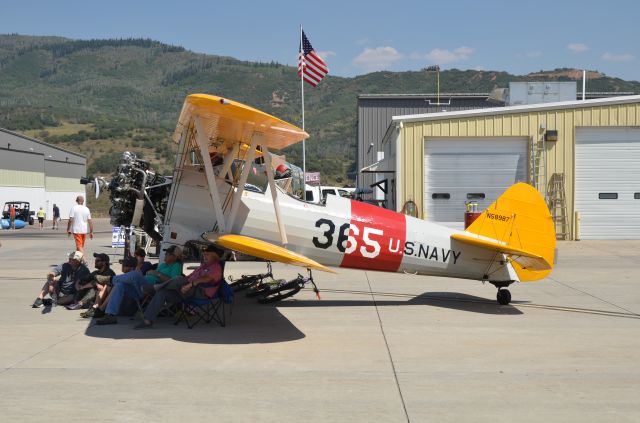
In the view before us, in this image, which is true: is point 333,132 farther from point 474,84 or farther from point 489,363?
point 489,363

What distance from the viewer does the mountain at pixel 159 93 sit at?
86688 millimetres

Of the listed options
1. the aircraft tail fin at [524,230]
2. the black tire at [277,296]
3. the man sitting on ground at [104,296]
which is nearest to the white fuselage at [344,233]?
the aircraft tail fin at [524,230]

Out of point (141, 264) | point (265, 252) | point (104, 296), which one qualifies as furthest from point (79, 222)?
point (265, 252)

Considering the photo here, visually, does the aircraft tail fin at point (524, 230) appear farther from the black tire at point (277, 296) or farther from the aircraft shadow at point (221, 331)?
the aircraft shadow at point (221, 331)

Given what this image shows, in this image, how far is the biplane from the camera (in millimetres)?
8898

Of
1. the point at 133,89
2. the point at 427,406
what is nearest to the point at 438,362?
the point at 427,406

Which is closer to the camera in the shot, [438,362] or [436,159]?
[438,362]

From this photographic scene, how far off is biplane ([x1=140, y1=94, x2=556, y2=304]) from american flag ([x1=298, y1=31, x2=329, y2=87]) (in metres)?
14.5

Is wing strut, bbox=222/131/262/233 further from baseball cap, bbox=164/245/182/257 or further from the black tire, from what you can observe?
the black tire

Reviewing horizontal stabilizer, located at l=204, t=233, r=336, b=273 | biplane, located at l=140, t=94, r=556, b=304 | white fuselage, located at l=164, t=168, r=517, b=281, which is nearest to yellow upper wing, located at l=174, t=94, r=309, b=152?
biplane, located at l=140, t=94, r=556, b=304

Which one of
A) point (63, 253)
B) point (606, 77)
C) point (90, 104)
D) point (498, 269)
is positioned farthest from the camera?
point (90, 104)

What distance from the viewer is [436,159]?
909 inches

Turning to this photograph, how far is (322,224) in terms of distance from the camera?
31.0ft

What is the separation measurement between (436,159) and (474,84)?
11458 centimetres
